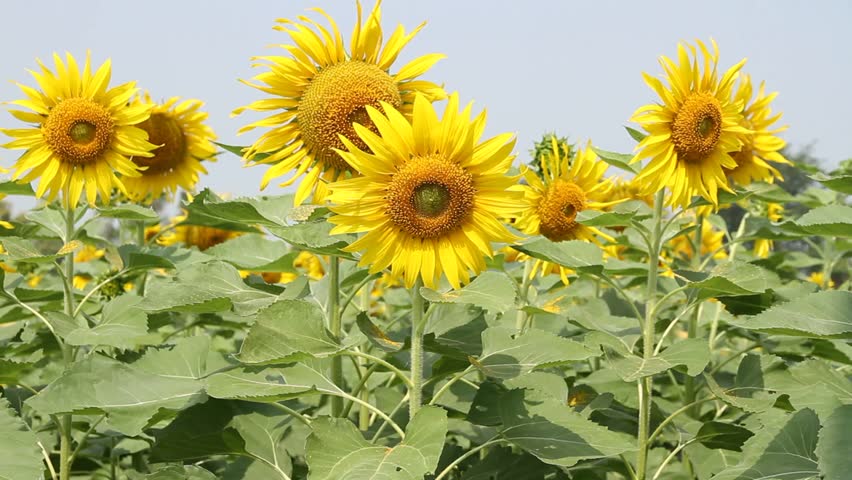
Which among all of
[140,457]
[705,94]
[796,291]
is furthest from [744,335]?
[140,457]

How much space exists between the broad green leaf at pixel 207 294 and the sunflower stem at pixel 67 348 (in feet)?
1.51

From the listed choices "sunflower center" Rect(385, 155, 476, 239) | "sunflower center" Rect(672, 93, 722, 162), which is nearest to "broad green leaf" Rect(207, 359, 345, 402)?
"sunflower center" Rect(385, 155, 476, 239)

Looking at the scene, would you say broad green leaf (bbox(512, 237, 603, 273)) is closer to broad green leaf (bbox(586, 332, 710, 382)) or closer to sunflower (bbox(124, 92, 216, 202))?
broad green leaf (bbox(586, 332, 710, 382))

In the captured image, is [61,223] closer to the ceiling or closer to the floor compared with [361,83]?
closer to the floor

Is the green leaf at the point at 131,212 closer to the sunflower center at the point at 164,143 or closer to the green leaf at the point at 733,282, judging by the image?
the sunflower center at the point at 164,143

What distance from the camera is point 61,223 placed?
12.3ft

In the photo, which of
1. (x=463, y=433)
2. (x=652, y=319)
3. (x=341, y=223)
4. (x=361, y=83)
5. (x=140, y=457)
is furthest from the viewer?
(x=140, y=457)

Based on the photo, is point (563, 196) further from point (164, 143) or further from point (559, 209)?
point (164, 143)

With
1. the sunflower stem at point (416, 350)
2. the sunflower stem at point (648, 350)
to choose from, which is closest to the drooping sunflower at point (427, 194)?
the sunflower stem at point (416, 350)

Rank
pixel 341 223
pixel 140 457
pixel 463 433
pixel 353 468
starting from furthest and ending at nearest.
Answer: pixel 140 457 → pixel 463 433 → pixel 341 223 → pixel 353 468

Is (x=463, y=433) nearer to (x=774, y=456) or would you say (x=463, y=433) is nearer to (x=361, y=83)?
(x=774, y=456)

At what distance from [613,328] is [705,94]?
37.1 inches

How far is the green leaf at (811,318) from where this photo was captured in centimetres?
233

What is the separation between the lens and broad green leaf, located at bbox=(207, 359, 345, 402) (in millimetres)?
2270
